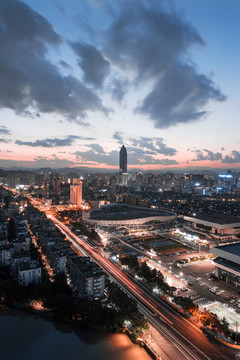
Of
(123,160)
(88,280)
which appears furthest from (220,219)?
(123,160)

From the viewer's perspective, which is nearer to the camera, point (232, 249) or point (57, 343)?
point (57, 343)

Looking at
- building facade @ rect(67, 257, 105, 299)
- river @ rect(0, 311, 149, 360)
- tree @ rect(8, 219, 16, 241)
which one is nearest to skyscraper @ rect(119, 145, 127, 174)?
tree @ rect(8, 219, 16, 241)

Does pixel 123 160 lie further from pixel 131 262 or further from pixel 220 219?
pixel 131 262

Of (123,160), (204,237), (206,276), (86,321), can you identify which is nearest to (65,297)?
(86,321)

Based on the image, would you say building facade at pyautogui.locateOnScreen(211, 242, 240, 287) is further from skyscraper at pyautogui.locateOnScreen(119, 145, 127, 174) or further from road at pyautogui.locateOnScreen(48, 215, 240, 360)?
skyscraper at pyautogui.locateOnScreen(119, 145, 127, 174)

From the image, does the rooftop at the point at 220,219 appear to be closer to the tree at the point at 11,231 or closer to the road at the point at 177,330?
the road at the point at 177,330
